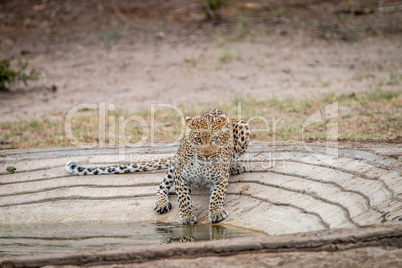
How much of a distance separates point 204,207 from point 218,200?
43 cm

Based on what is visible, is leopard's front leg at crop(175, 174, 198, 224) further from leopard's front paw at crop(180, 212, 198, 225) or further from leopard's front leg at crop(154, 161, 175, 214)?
leopard's front leg at crop(154, 161, 175, 214)

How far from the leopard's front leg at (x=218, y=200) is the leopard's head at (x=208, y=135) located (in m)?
0.36

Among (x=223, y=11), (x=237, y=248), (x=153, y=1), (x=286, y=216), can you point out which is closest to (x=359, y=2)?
(x=223, y=11)

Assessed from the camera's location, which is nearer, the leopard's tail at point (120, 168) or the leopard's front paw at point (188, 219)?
the leopard's front paw at point (188, 219)

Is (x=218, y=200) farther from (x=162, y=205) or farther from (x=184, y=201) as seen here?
(x=162, y=205)

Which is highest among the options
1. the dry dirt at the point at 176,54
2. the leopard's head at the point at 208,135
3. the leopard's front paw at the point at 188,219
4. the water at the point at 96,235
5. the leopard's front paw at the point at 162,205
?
the dry dirt at the point at 176,54

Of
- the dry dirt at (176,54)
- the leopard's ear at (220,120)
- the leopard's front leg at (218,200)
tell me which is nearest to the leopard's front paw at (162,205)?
the leopard's front leg at (218,200)

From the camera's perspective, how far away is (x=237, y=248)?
4.45 meters

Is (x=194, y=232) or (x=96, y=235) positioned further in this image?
(x=96, y=235)

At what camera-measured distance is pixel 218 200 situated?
6520 mm

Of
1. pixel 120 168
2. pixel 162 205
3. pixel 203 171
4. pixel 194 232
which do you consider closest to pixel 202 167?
pixel 203 171

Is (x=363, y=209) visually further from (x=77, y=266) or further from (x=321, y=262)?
(x=77, y=266)

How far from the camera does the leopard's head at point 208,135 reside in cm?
644

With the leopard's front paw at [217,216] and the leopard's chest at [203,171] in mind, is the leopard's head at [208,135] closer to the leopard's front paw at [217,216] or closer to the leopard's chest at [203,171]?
the leopard's chest at [203,171]
